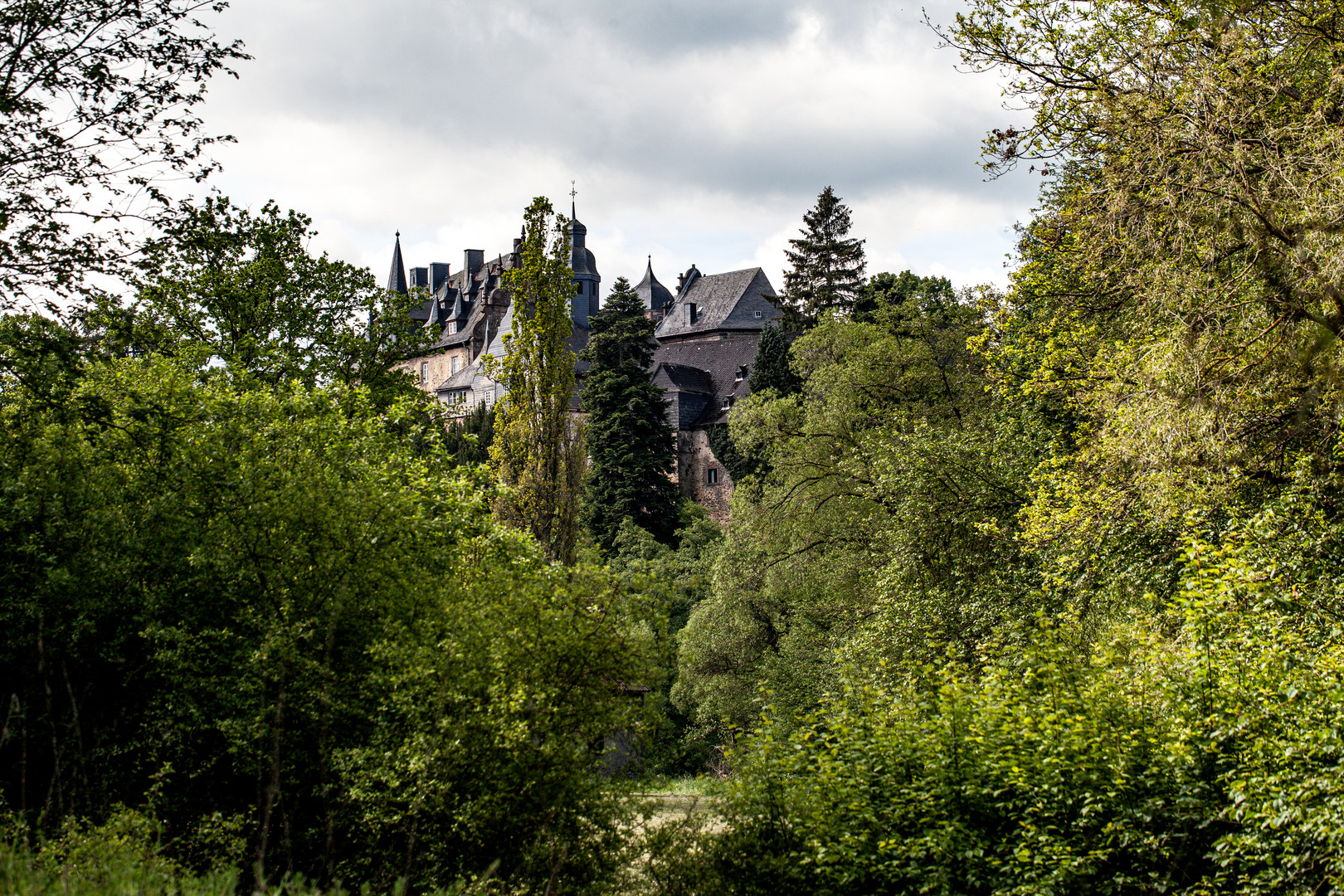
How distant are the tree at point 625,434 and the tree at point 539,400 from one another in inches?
896

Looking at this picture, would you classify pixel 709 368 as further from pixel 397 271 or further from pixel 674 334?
pixel 397 271

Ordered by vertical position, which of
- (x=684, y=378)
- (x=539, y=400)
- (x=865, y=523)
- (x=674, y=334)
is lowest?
(x=865, y=523)

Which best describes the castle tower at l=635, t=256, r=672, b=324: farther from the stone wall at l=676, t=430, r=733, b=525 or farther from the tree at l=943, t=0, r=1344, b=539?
the tree at l=943, t=0, r=1344, b=539

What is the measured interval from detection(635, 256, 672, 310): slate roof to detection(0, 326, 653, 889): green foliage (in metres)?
73.8

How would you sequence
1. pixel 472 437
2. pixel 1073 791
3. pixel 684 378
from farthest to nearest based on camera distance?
1. pixel 684 378
2. pixel 472 437
3. pixel 1073 791

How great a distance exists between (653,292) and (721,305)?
1253 cm

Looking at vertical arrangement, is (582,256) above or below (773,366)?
above

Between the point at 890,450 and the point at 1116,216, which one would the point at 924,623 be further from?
the point at 1116,216

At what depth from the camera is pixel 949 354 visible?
2794 centimetres

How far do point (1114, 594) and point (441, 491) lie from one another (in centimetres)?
835

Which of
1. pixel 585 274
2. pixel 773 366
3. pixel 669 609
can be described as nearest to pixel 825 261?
pixel 773 366

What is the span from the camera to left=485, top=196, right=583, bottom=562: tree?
20.6 metres

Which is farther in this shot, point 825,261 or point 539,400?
point 825,261

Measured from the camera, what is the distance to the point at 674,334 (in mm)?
74250
